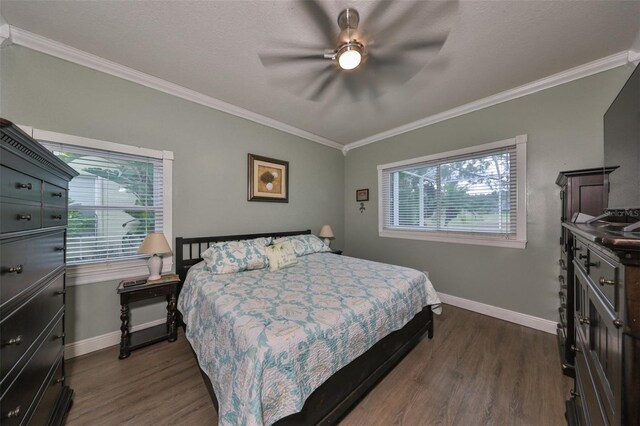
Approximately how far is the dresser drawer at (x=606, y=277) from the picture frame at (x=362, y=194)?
3318 millimetres

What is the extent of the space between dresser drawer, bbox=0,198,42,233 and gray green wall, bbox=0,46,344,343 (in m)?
1.52

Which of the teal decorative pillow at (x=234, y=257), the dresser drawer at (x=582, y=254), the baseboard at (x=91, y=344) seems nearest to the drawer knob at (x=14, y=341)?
the teal decorative pillow at (x=234, y=257)

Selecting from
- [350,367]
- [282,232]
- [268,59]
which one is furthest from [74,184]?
[350,367]

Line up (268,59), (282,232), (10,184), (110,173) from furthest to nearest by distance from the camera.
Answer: (282,232) → (110,173) → (268,59) → (10,184)

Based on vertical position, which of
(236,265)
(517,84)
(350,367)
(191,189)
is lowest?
(350,367)

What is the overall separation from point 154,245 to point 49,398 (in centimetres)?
121

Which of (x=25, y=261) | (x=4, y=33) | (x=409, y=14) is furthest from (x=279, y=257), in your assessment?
(x=4, y=33)

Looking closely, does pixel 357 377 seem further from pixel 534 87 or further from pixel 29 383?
pixel 534 87

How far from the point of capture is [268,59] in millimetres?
1829

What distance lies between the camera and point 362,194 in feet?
14.2

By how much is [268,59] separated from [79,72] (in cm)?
184

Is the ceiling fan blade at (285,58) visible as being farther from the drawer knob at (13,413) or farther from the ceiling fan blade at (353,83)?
the drawer knob at (13,413)

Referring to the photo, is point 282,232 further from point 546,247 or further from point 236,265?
point 546,247

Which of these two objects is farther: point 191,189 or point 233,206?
point 233,206
